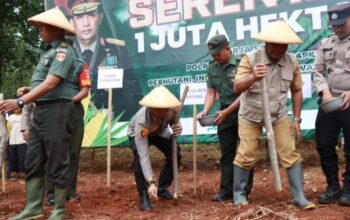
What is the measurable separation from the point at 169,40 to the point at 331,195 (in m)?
3.84

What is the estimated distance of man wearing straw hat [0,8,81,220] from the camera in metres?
3.80

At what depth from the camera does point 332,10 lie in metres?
3.92

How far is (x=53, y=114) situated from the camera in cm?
384

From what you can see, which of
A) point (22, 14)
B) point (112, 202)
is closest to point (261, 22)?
point (112, 202)

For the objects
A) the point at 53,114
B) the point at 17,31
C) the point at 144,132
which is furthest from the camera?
the point at 17,31

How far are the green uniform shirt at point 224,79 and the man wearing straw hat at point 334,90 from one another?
82cm

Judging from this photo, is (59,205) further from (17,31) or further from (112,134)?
(17,31)

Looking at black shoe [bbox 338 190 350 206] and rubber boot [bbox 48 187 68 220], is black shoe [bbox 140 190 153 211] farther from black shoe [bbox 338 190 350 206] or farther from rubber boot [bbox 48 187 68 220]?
black shoe [bbox 338 190 350 206]

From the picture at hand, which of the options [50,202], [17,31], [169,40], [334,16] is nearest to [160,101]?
[334,16]

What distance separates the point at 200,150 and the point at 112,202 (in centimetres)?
523

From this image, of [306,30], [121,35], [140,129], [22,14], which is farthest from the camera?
[22,14]

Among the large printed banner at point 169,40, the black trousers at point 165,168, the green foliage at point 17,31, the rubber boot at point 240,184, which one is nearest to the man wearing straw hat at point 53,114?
the black trousers at point 165,168

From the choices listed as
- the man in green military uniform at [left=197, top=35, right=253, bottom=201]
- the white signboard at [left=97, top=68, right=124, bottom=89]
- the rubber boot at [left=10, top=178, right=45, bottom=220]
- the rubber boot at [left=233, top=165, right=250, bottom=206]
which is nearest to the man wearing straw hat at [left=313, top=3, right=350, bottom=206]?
the rubber boot at [left=233, top=165, right=250, bottom=206]

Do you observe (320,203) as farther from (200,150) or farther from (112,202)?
(200,150)
